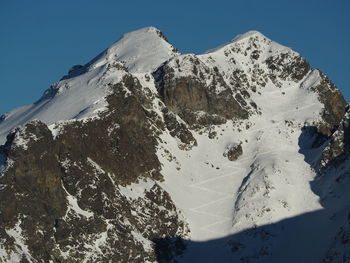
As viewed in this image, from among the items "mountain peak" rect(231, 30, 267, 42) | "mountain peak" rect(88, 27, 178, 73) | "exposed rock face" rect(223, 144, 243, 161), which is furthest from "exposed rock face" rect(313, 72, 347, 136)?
"mountain peak" rect(88, 27, 178, 73)

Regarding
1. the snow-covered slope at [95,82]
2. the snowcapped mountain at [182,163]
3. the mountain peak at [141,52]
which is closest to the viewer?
the snowcapped mountain at [182,163]

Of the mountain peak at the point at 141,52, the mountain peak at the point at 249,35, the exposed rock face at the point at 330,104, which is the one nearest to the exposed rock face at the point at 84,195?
the mountain peak at the point at 141,52

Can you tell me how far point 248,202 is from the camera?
154 m

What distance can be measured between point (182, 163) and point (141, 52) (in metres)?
34.6

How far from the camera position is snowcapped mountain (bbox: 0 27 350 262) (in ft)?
458

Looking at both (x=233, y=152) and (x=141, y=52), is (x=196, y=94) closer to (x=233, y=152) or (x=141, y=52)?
(x=233, y=152)

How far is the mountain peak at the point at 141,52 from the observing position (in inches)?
7205

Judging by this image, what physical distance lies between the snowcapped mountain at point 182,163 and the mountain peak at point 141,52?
54 centimetres

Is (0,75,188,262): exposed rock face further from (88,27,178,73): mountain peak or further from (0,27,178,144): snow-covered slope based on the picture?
(88,27,178,73): mountain peak

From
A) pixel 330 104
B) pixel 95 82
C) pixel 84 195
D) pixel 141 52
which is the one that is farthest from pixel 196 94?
pixel 84 195

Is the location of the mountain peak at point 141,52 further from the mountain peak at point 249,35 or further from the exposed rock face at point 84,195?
the exposed rock face at point 84,195

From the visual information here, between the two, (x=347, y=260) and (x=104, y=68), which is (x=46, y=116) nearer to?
(x=104, y=68)

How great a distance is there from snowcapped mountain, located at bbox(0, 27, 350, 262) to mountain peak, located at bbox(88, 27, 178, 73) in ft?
1.77

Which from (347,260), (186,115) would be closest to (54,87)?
(186,115)
